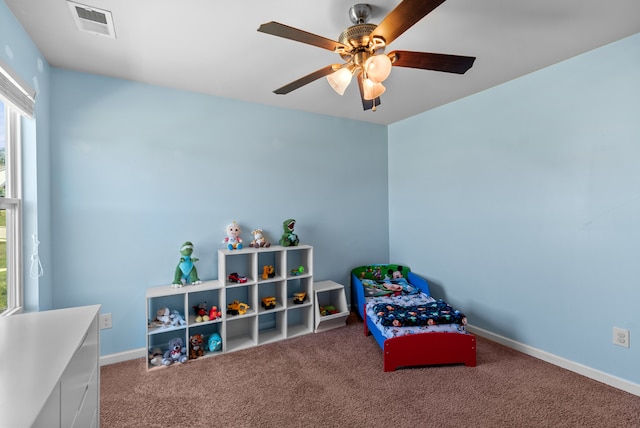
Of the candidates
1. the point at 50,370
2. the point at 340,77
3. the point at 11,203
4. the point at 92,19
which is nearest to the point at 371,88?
the point at 340,77

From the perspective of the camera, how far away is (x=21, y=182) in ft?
6.28

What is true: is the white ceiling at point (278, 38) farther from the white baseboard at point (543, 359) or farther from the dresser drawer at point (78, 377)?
the white baseboard at point (543, 359)

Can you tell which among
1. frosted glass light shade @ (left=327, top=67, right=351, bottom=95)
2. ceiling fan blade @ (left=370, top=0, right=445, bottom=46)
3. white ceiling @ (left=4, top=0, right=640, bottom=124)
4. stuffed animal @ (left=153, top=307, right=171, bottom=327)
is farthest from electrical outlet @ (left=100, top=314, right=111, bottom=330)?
ceiling fan blade @ (left=370, top=0, right=445, bottom=46)

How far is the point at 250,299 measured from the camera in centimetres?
284

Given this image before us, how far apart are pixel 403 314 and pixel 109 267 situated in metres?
2.32

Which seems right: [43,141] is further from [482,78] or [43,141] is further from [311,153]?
[482,78]

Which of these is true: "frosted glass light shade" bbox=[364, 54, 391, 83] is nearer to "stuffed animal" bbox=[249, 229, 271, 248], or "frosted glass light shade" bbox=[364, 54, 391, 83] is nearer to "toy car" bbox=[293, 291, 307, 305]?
"stuffed animal" bbox=[249, 229, 271, 248]

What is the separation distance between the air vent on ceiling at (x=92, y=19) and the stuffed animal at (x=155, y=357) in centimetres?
223

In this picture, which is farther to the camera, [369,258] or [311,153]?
[369,258]

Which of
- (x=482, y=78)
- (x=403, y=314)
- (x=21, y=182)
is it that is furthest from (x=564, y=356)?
(x=21, y=182)

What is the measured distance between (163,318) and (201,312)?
0.28 meters

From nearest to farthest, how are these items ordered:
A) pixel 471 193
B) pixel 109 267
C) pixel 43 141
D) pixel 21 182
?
pixel 21 182 → pixel 43 141 → pixel 109 267 → pixel 471 193

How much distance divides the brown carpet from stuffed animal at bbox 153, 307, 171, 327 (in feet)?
1.06


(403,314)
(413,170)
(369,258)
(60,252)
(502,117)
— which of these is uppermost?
(502,117)
